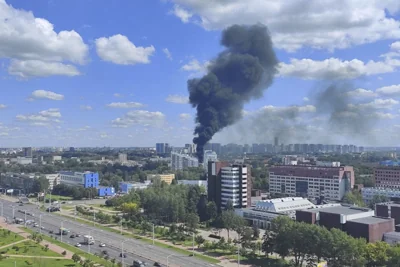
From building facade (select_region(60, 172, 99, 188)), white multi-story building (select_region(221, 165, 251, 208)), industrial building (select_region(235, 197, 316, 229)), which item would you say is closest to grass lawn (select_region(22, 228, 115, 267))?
white multi-story building (select_region(221, 165, 251, 208))

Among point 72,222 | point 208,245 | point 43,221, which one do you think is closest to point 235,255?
point 208,245

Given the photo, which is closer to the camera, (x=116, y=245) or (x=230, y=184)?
(x=116, y=245)

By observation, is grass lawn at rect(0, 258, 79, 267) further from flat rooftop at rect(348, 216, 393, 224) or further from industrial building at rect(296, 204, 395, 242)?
flat rooftop at rect(348, 216, 393, 224)

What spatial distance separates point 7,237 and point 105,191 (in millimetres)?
37141

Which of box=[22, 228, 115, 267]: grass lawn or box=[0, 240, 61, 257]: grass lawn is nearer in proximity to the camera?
box=[22, 228, 115, 267]: grass lawn

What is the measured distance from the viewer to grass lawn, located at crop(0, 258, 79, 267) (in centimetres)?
2873

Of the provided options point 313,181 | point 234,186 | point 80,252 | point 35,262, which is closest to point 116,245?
point 80,252

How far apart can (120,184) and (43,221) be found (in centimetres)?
2904

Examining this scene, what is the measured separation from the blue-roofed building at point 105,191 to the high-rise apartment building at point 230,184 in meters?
31.0

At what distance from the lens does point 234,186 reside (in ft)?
159

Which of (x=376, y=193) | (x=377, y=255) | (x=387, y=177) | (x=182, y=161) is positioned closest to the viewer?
(x=377, y=255)

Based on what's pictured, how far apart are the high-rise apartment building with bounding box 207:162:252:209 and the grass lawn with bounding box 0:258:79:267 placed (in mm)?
22250

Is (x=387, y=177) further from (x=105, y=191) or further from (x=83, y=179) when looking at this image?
(x=83, y=179)

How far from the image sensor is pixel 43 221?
49438 mm
